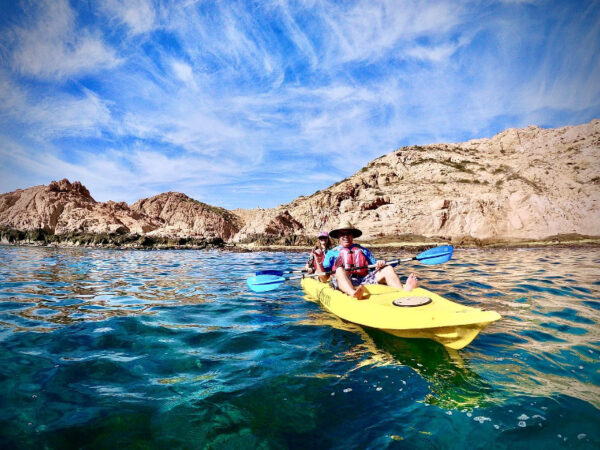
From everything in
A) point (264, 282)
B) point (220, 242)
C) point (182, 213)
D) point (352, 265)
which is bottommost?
point (264, 282)

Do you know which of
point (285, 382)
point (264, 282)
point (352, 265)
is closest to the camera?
point (285, 382)

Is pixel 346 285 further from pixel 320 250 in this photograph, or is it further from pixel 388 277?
pixel 320 250

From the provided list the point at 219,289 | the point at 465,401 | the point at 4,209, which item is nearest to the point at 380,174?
the point at 219,289

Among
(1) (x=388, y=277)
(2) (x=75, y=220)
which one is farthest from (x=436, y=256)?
(2) (x=75, y=220)

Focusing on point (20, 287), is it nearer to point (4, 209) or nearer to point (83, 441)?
point (83, 441)

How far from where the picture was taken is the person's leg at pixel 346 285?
420 cm

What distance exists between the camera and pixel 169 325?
4.35 metres

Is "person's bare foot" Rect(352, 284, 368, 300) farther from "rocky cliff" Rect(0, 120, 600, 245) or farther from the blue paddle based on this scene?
"rocky cliff" Rect(0, 120, 600, 245)

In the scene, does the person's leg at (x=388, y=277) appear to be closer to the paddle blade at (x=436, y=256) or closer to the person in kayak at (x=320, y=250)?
the paddle blade at (x=436, y=256)

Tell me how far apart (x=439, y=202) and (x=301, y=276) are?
29.4 meters

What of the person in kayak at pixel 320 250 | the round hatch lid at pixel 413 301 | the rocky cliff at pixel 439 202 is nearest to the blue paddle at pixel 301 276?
the person in kayak at pixel 320 250

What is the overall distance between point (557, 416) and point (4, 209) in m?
64.2

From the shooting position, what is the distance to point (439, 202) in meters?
31.6

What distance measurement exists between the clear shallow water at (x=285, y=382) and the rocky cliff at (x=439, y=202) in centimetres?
2606
